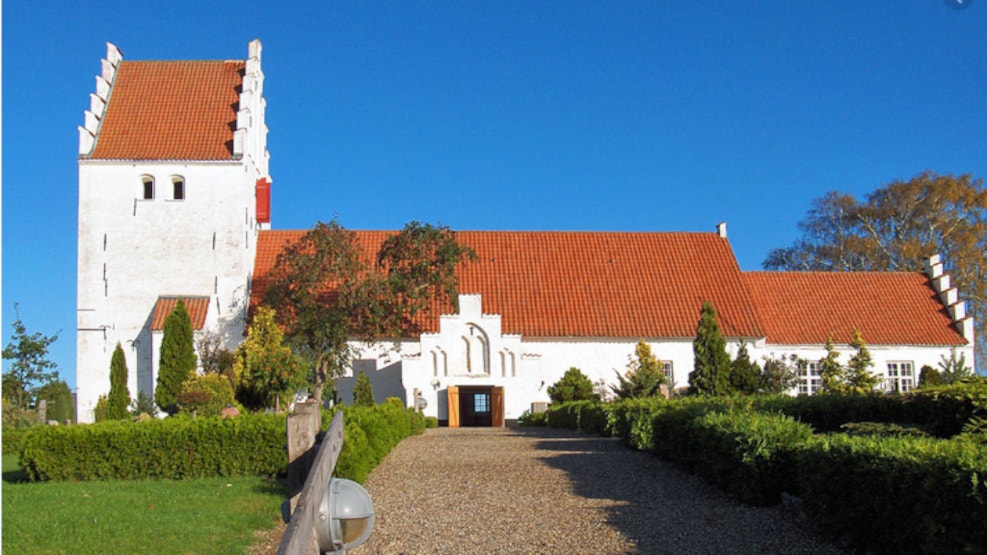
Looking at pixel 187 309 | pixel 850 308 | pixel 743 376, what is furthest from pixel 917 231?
pixel 187 309

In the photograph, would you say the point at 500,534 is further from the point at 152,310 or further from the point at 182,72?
the point at 182,72

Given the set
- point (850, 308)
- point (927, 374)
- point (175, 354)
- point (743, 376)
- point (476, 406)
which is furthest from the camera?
point (850, 308)

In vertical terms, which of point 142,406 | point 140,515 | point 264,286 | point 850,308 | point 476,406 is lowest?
point 476,406

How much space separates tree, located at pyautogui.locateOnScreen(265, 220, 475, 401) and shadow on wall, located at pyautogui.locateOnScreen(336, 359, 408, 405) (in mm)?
1509

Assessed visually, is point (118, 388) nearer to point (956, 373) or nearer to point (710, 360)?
point (710, 360)

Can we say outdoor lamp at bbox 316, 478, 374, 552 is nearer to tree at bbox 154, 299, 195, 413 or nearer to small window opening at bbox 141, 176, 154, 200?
tree at bbox 154, 299, 195, 413

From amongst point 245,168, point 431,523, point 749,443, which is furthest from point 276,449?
point 245,168

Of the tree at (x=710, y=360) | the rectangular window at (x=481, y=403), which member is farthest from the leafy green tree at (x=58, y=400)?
the tree at (x=710, y=360)

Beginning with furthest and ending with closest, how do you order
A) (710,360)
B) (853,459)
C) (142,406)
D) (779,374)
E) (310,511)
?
1. (779,374)
2. (142,406)
3. (710,360)
4. (853,459)
5. (310,511)

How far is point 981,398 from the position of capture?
1191 centimetres

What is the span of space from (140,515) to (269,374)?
14.4 m

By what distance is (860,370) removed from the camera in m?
35.4

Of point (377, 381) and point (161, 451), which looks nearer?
point (161, 451)

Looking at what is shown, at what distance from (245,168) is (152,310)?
21.2 ft
